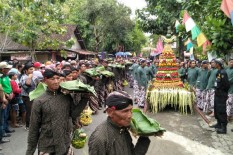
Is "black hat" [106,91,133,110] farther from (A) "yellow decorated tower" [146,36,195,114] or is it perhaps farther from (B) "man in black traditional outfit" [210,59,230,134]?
(A) "yellow decorated tower" [146,36,195,114]

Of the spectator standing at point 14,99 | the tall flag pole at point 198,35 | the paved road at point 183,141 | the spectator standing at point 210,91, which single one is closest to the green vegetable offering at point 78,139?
the paved road at point 183,141

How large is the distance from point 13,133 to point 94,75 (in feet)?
9.02

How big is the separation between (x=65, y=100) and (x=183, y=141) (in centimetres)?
420

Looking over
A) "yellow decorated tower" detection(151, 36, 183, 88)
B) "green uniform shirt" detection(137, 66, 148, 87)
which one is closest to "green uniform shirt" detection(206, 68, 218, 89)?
"yellow decorated tower" detection(151, 36, 183, 88)

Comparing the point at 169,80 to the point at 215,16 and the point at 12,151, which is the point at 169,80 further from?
the point at 12,151

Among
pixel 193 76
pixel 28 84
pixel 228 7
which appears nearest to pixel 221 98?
pixel 228 7

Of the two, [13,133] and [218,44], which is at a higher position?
[218,44]

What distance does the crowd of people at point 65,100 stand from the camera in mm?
3434

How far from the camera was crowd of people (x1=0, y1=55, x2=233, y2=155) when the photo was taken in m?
3.43

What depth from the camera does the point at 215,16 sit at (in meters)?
7.43

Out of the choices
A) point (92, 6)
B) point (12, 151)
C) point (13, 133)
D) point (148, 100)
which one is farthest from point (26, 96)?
point (92, 6)

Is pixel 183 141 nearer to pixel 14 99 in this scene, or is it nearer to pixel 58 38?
pixel 14 99

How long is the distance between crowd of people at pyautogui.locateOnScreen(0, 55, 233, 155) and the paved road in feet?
1.09

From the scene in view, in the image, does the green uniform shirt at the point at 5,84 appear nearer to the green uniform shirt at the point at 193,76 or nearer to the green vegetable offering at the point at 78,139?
the green vegetable offering at the point at 78,139
